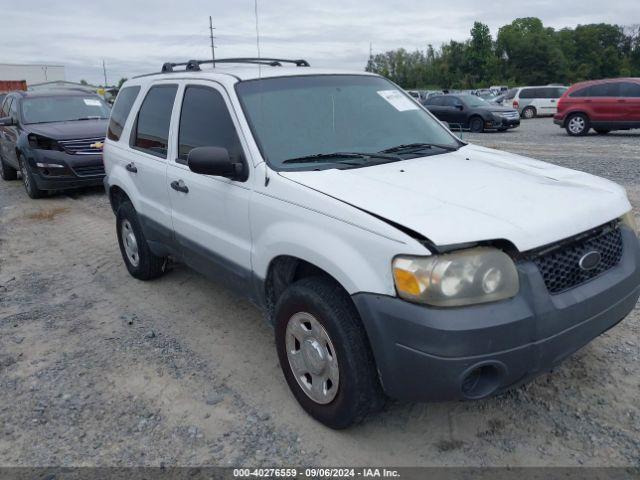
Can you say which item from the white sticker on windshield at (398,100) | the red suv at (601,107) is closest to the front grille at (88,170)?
the white sticker on windshield at (398,100)

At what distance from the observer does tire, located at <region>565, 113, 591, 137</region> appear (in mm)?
16703

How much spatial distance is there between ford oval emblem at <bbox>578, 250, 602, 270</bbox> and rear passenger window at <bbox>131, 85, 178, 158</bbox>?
2951 mm

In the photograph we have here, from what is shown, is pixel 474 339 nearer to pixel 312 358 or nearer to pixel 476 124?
pixel 312 358

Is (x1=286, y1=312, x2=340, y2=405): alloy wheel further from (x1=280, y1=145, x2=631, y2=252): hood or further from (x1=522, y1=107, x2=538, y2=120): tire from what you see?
(x1=522, y1=107, x2=538, y2=120): tire

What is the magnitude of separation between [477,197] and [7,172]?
11.5 m

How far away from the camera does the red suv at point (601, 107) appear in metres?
15.6

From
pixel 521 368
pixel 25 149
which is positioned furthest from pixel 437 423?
pixel 25 149

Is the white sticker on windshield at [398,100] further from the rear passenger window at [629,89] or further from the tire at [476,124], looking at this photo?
the tire at [476,124]

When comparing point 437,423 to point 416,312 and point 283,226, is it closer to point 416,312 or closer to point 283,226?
point 416,312

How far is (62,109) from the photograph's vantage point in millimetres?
10008

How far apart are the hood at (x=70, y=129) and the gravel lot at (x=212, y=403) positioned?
4654mm

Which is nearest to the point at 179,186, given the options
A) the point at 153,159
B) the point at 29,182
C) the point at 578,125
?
the point at 153,159

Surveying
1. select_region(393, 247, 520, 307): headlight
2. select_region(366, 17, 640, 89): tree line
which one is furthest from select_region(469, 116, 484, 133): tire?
select_region(366, 17, 640, 89): tree line

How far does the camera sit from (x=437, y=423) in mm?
2961
